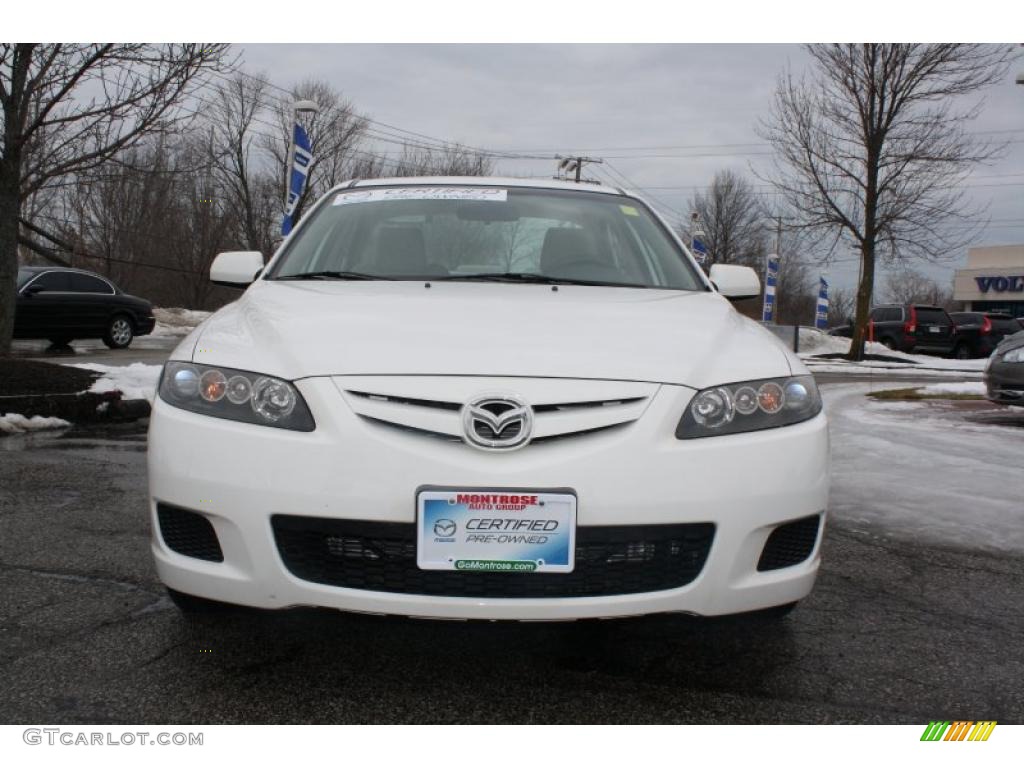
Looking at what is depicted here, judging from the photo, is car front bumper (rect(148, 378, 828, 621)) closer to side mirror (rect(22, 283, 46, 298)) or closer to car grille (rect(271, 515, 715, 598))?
car grille (rect(271, 515, 715, 598))

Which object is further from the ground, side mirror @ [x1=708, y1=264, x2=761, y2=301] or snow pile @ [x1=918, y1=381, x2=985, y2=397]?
side mirror @ [x1=708, y1=264, x2=761, y2=301]

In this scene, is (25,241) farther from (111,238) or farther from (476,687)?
(111,238)

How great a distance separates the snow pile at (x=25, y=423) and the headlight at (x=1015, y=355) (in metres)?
8.08

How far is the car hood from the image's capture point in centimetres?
229

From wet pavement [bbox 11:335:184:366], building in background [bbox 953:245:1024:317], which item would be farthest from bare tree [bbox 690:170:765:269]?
wet pavement [bbox 11:335:184:366]

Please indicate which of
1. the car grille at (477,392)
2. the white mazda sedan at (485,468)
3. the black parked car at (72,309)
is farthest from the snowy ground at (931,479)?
the black parked car at (72,309)

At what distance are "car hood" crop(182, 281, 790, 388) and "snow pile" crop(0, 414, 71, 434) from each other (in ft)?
14.3

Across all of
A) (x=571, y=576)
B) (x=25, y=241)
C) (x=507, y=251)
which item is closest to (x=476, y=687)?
(x=571, y=576)

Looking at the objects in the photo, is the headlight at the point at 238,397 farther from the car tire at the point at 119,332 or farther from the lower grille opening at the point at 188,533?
the car tire at the point at 119,332

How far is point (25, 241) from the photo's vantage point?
9609 mm

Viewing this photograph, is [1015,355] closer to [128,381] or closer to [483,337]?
[483,337]

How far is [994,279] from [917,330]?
90.8 ft

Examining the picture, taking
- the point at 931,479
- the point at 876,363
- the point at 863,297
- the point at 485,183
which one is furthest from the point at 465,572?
the point at 863,297

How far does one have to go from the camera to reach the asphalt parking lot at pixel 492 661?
86.8 inches
